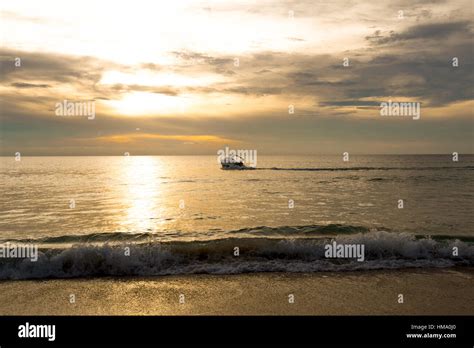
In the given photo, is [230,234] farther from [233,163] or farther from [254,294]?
[233,163]

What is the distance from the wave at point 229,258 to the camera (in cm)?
1202

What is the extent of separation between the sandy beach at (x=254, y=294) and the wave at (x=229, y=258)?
646 mm

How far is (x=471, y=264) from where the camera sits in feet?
42.0

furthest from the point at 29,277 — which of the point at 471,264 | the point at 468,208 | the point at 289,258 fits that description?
the point at 468,208

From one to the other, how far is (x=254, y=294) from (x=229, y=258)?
12.7 feet

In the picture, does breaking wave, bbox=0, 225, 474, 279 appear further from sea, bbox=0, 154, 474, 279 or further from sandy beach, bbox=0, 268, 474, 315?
sandy beach, bbox=0, 268, 474, 315

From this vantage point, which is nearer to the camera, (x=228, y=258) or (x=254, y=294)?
(x=254, y=294)

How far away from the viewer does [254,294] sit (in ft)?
31.5

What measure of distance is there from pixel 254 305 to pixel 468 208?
23728 mm
